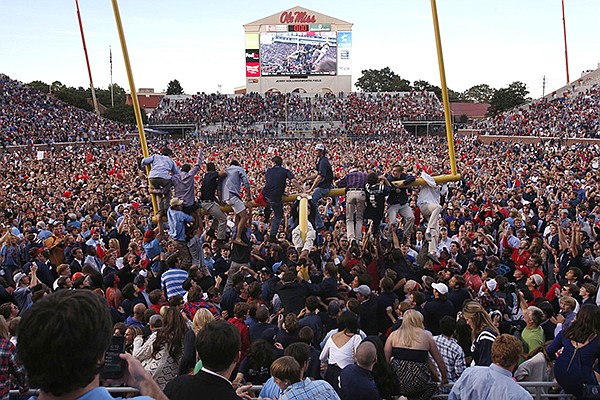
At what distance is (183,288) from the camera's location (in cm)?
695

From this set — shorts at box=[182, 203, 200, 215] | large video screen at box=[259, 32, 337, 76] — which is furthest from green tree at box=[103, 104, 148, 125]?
shorts at box=[182, 203, 200, 215]

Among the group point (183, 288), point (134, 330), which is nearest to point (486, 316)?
point (134, 330)

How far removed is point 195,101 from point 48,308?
69.1m

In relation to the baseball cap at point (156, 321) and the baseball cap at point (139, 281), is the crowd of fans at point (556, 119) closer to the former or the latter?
the baseball cap at point (139, 281)

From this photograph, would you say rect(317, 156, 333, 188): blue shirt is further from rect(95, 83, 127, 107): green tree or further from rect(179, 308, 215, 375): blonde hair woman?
rect(95, 83, 127, 107): green tree

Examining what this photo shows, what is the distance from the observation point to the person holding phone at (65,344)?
1.62 meters

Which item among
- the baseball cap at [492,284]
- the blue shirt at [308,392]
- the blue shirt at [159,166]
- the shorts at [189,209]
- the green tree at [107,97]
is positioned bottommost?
the baseball cap at [492,284]

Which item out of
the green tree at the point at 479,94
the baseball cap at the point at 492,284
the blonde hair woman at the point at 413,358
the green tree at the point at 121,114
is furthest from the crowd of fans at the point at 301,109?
the blonde hair woman at the point at 413,358

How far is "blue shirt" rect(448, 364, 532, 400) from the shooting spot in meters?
3.63

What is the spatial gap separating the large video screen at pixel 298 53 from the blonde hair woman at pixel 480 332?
68.8 meters

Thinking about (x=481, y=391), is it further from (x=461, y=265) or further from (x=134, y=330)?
(x=461, y=265)

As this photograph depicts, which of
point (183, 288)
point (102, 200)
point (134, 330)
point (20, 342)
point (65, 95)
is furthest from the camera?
point (65, 95)

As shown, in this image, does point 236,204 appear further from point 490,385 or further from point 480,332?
point 490,385

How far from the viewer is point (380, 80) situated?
339 ft
